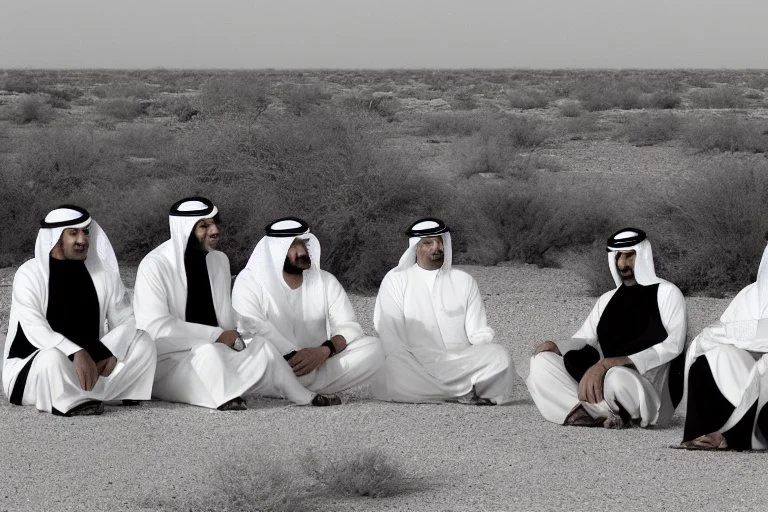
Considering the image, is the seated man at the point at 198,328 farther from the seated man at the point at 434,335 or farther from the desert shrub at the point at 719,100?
the desert shrub at the point at 719,100

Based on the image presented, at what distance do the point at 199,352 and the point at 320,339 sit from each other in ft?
3.20

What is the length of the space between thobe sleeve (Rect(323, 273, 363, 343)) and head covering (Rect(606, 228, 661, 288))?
5.79 ft

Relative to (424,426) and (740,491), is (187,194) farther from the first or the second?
(740,491)

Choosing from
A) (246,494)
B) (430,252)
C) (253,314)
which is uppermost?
(430,252)

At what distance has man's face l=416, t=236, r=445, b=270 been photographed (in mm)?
8422

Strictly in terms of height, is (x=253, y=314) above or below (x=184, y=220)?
below

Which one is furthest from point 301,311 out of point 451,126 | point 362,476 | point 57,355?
point 451,126

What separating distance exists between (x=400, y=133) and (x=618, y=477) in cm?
2596

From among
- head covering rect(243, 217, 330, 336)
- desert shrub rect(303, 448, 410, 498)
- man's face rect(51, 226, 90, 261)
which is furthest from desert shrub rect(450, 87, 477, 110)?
desert shrub rect(303, 448, 410, 498)

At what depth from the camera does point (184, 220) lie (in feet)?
27.0

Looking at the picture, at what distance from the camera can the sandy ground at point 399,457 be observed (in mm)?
5941

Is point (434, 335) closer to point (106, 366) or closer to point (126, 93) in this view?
point (106, 366)

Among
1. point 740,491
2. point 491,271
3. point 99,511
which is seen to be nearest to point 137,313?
point 99,511

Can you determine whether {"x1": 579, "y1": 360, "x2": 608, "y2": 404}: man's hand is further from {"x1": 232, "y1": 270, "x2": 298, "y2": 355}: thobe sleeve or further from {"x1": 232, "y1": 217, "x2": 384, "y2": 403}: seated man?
{"x1": 232, "y1": 270, "x2": 298, "y2": 355}: thobe sleeve
